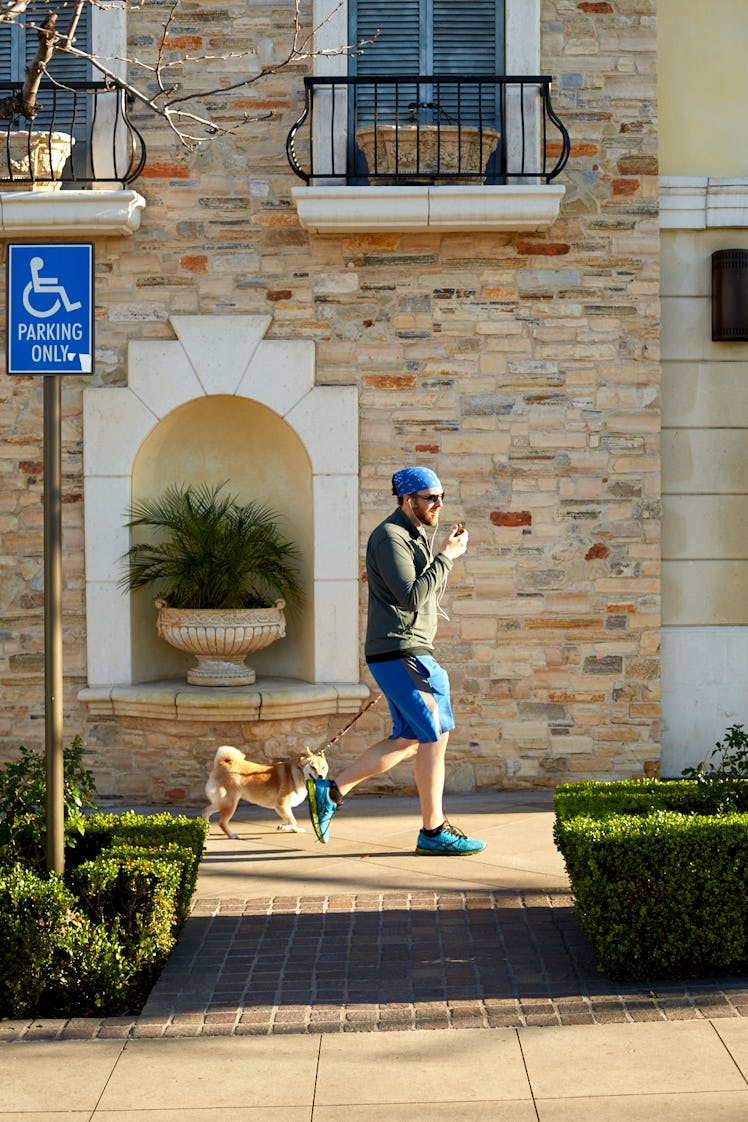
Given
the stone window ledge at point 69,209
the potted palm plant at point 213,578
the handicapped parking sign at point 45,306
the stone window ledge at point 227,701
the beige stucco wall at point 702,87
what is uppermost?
the beige stucco wall at point 702,87

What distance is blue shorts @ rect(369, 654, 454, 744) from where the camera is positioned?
22.6 ft

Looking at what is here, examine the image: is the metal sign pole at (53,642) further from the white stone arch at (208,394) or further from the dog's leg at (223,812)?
the white stone arch at (208,394)

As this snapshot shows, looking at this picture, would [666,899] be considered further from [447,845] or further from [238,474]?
[238,474]

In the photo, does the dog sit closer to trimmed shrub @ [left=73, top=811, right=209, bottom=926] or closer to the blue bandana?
trimmed shrub @ [left=73, top=811, right=209, bottom=926]

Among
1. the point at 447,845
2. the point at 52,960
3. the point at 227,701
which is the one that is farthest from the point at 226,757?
the point at 52,960

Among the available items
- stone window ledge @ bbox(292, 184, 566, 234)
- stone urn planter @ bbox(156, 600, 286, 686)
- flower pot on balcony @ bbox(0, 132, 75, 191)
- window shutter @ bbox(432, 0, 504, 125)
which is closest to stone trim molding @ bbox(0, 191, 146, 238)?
flower pot on balcony @ bbox(0, 132, 75, 191)

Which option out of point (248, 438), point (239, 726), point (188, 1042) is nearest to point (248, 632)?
point (239, 726)

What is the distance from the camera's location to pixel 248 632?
866 centimetres

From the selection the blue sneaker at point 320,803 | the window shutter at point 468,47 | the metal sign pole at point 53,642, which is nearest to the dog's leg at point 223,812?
the blue sneaker at point 320,803

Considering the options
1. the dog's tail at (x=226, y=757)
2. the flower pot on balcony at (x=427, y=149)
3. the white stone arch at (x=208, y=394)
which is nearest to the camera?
the dog's tail at (x=226, y=757)

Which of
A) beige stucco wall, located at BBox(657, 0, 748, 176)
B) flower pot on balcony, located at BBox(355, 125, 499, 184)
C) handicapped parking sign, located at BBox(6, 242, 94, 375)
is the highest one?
beige stucco wall, located at BBox(657, 0, 748, 176)

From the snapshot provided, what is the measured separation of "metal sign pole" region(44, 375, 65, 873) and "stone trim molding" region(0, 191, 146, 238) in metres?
3.61

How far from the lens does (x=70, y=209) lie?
28.6ft

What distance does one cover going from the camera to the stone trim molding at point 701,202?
9336 mm
